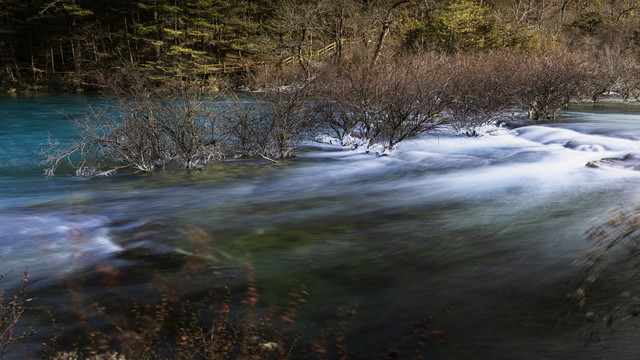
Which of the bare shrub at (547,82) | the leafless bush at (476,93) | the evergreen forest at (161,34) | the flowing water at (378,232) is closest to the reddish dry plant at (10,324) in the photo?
the flowing water at (378,232)

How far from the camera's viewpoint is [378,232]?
6.68m

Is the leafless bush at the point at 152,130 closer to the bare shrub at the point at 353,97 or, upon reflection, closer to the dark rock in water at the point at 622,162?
the bare shrub at the point at 353,97

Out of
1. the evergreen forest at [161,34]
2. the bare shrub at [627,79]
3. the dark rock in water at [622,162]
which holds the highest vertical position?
the evergreen forest at [161,34]

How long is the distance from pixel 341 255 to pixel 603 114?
794 inches

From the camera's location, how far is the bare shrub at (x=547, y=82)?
17656 mm

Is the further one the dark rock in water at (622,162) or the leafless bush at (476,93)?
the leafless bush at (476,93)

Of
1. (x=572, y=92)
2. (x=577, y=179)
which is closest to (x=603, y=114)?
(x=572, y=92)

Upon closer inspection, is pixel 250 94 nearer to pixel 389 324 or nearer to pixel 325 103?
pixel 325 103

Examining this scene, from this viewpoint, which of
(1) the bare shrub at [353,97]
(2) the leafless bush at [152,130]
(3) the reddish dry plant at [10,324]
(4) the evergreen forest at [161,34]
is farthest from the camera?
(4) the evergreen forest at [161,34]

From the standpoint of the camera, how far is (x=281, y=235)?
21.8 ft

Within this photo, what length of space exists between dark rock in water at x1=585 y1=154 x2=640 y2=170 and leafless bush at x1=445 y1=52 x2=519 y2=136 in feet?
17.8

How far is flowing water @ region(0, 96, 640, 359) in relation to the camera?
13.4 feet

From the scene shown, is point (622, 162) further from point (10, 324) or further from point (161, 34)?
point (161, 34)

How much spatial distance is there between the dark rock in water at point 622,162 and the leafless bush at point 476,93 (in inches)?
214
